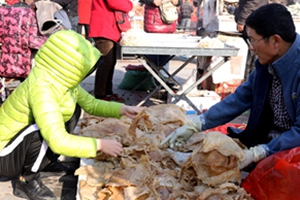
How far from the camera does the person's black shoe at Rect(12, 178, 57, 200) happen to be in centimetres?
276

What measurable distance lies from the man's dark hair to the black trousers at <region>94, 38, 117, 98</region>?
298 centimetres

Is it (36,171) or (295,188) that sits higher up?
(295,188)

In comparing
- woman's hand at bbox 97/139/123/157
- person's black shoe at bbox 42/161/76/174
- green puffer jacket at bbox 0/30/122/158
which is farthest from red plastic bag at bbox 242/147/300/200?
person's black shoe at bbox 42/161/76/174

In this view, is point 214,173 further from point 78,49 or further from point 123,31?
point 123,31

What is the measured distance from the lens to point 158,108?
368cm

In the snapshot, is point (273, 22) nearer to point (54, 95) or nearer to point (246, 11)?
point (54, 95)

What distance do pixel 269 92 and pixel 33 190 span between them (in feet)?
6.03

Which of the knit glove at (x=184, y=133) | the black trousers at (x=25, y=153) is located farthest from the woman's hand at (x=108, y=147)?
the knit glove at (x=184, y=133)

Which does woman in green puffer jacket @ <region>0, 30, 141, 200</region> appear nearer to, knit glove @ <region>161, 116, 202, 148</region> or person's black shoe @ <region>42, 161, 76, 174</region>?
person's black shoe @ <region>42, 161, 76, 174</region>

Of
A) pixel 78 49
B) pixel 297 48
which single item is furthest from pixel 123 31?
pixel 297 48

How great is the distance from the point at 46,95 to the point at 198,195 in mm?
1123

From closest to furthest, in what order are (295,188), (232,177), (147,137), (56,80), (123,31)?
(295,188)
(232,177)
(56,80)
(147,137)
(123,31)

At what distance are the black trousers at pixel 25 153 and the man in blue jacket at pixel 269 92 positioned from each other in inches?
41.4

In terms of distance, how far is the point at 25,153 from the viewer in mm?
2623
